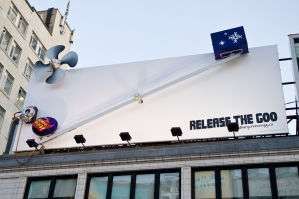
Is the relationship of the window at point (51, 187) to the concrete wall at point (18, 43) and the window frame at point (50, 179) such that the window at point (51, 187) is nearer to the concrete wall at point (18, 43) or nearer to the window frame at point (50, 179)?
the window frame at point (50, 179)

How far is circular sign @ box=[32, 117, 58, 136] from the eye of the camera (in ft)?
102

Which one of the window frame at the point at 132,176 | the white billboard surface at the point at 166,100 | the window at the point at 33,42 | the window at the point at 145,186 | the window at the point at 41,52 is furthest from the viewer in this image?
the window at the point at 41,52

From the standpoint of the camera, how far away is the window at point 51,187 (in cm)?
2584

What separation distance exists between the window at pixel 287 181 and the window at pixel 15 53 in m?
34.7

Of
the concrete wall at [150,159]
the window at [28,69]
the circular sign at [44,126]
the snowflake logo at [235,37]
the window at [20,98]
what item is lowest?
the concrete wall at [150,159]

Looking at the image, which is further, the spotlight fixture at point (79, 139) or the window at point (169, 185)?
the spotlight fixture at point (79, 139)

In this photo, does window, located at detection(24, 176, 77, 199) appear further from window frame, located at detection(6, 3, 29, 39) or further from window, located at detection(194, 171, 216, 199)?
window frame, located at detection(6, 3, 29, 39)

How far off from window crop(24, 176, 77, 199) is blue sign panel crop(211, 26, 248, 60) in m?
11.9

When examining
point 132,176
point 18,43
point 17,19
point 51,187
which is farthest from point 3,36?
point 132,176

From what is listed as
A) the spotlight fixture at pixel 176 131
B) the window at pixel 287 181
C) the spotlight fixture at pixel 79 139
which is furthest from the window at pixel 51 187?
the window at pixel 287 181

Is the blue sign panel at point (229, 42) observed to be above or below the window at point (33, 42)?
below

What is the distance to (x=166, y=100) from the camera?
100 feet

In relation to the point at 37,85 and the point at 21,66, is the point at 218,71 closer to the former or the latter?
the point at 37,85

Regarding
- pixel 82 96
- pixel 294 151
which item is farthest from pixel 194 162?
pixel 82 96
